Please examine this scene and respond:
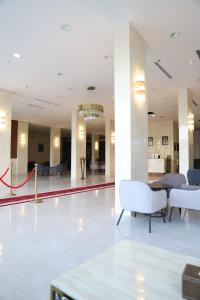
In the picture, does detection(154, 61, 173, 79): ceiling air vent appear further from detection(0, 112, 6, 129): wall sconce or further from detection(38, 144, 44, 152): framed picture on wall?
detection(38, 144, 44, 152): framed picture on wall

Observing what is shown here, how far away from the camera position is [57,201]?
6.03 meters

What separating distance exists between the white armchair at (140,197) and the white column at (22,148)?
1265 cm

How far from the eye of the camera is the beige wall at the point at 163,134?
14.9 metres

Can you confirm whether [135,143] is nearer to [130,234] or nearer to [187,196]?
[187,196]

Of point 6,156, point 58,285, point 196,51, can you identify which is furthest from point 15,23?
point 6,156

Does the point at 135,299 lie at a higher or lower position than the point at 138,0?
lower

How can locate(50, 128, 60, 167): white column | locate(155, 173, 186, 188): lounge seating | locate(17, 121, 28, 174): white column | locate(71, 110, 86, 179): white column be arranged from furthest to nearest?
1. locate(50, 128, 60, 167): white column
2. locate(17, 121, 28, 174): white column
3. locate(71, 110, 86, 179): white column
4. locate(155, 173, 186, 188): lounge seating

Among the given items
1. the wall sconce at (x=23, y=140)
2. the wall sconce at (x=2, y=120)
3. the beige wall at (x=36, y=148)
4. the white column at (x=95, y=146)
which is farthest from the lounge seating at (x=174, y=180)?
the beige wall at (x=36, y=148)

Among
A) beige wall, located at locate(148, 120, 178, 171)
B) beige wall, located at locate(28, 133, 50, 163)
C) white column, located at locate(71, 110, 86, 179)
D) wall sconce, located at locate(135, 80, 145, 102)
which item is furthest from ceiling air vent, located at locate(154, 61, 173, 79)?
beige wall, located at locate(28, 133, 50, 163)

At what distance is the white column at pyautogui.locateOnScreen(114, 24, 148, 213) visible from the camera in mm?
4281

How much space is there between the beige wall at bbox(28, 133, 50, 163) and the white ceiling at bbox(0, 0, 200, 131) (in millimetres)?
13876

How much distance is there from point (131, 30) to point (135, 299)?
449 centimetres

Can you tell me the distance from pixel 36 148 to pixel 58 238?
66.1 ft

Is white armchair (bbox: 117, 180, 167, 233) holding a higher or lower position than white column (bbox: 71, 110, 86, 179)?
lower
